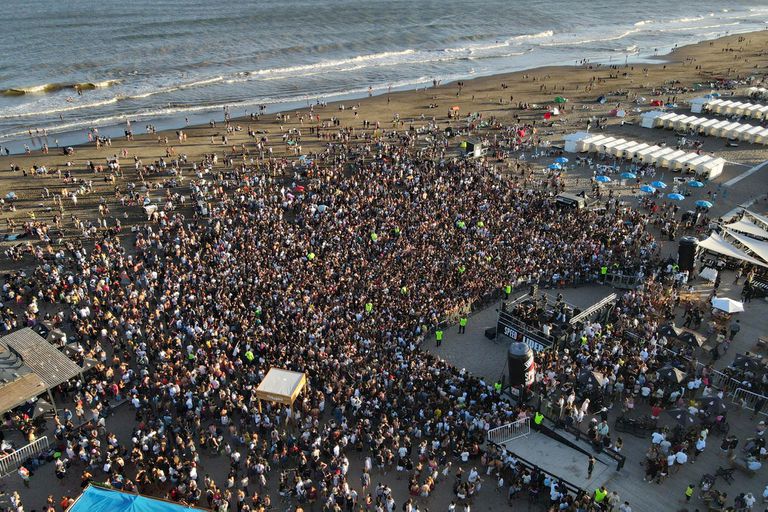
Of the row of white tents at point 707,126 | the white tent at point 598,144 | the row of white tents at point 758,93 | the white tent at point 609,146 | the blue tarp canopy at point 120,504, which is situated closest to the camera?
the blue tarp canopy at point 120,504

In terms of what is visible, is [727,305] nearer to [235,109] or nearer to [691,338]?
[691,338]

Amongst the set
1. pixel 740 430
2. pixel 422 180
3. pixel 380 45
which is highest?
pixel 380 45

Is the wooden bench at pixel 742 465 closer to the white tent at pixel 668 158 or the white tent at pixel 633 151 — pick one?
the white tent at pixel 668 158

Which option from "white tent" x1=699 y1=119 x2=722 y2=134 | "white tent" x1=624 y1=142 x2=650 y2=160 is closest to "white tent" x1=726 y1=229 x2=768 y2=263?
"white tent" x1=624 y1=142 x2=650 y2=160

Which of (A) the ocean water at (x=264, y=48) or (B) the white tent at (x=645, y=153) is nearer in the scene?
(B) the white tent at (x=645, y=153)

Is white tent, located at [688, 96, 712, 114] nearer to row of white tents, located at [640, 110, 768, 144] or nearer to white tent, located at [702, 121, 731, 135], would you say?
row of white tents, located at [640, 110, 768, 144]

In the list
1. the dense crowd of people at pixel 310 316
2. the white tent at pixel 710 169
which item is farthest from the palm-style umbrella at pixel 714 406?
the white tent at pixel 710 169

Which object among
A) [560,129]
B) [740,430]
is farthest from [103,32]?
[740,430]

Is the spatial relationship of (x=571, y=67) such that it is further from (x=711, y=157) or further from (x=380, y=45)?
(x=711, y=157)
